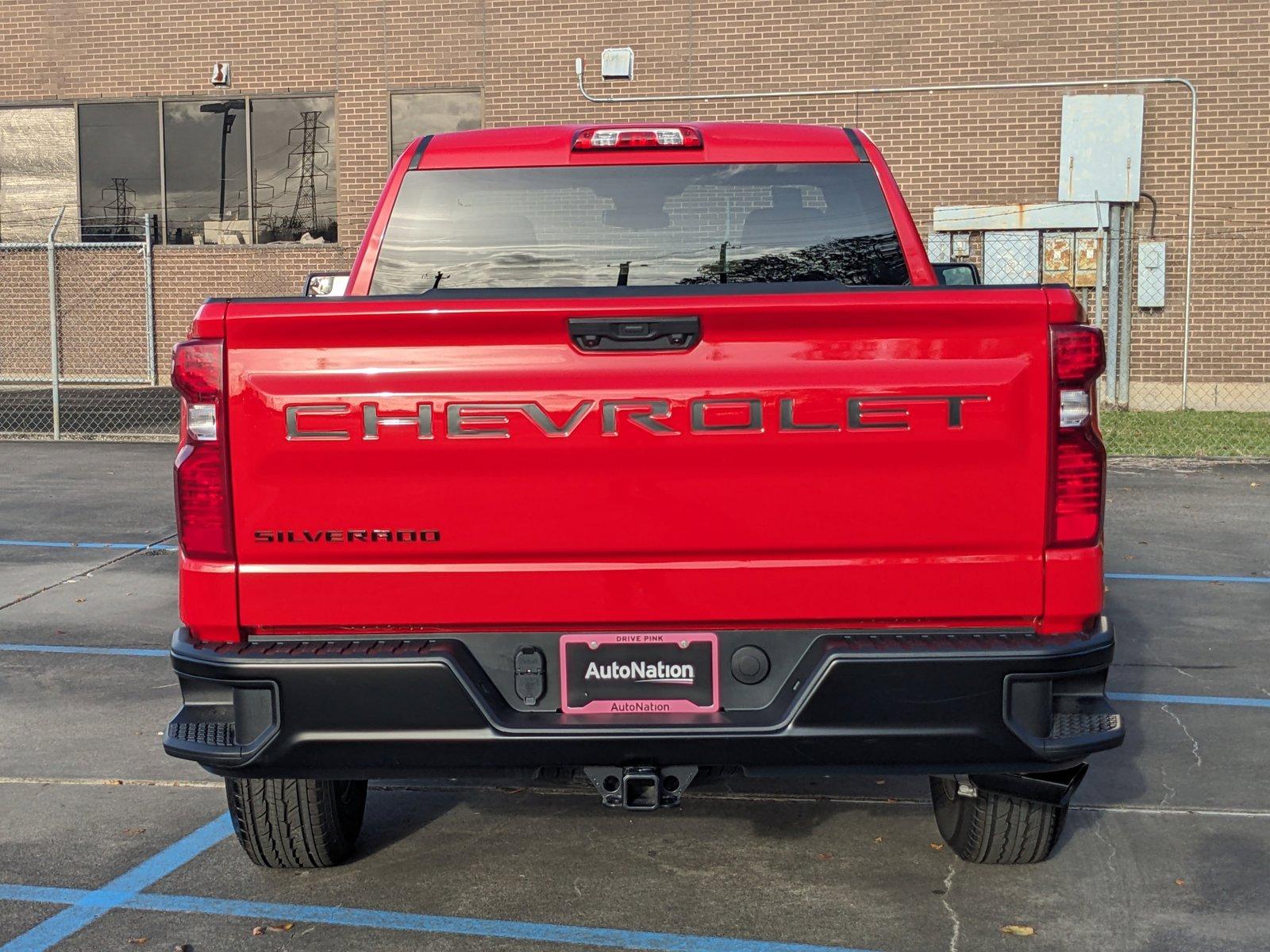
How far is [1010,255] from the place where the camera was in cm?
2022

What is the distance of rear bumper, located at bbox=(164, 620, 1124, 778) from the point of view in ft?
11.6

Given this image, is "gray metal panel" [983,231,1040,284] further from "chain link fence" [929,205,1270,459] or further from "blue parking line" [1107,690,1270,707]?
"blue parking line" [1107,690,1270,707]

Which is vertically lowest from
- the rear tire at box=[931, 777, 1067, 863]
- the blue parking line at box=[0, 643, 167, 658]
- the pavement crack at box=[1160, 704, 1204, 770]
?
the blue parking line at box=[0, 643, 167, 658]

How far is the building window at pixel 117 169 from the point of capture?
22.9 m

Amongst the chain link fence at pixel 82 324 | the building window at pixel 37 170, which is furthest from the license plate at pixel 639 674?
the building window at pixel 37 170

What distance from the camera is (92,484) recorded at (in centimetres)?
1305

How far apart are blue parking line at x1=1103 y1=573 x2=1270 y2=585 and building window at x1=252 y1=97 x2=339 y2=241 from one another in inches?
617

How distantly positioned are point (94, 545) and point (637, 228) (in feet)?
22.1

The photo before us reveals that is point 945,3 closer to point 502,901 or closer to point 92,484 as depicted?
point 92,484

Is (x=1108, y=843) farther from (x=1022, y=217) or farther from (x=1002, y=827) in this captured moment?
(x=1022, y=217)

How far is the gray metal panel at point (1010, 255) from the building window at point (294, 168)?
9.33m

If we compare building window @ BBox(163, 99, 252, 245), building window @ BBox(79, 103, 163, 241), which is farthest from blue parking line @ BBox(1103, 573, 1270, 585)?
building window @ BBox(79, 103, 163, 241)

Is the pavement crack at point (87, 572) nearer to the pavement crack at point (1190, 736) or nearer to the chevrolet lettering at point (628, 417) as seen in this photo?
the chevrolet lettering at point (628, 417)

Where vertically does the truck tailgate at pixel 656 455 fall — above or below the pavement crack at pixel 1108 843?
above
